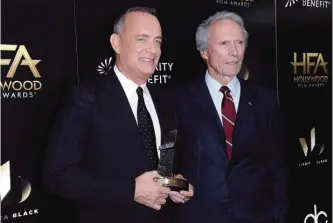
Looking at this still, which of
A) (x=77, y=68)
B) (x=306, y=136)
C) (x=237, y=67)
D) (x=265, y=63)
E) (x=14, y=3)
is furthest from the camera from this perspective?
(x=306, y=136)

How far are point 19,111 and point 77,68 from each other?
31 cm

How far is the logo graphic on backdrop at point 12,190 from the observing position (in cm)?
191

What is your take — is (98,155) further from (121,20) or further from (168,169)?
(121,20)

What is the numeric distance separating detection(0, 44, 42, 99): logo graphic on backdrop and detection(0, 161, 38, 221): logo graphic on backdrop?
0.28m

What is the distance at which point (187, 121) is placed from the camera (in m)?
2.38

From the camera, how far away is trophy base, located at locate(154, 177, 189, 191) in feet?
6.84

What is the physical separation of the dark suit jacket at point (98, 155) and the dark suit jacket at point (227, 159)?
32 cm

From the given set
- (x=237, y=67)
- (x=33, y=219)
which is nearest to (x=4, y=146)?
(x=33, y=219)

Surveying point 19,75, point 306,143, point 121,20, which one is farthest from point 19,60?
point 306,143

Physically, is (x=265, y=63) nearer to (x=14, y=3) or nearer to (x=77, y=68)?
(x=77, y=68)

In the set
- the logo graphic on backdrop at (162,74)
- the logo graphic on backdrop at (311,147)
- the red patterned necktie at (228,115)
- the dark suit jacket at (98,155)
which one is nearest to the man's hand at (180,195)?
the dark suit jacket at (98,155)

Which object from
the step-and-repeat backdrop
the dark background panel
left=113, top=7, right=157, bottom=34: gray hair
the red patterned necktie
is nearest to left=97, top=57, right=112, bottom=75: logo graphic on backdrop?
the step-and-repeat backdrop

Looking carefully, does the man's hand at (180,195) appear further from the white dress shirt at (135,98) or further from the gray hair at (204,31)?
the gray hair at (204,31)

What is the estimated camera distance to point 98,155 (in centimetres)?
204
